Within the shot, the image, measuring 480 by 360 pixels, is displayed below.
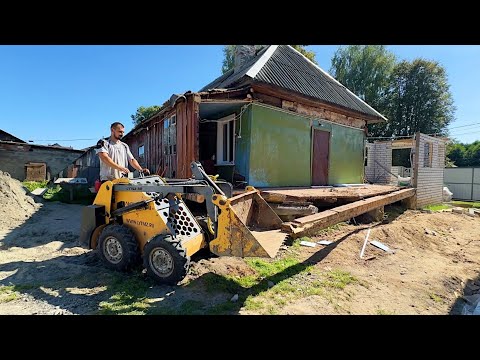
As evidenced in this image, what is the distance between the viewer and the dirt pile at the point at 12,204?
855 cm

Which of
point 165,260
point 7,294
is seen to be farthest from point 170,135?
point 7,294

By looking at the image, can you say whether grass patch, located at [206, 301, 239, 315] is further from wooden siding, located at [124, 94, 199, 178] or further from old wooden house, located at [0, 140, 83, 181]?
old wooden house, located at [0, 140, 83, 181]

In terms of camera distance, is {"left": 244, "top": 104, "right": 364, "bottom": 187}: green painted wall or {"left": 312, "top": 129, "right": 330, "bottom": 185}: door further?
{"left": 312, "top": 129, "right": 330, "bottom": 185}: door

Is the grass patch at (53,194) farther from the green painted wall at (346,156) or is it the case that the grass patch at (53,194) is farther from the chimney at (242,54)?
the green painted wall at (346,156)

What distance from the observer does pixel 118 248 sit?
4.27 metres

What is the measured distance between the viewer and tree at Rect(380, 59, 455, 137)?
28.9m

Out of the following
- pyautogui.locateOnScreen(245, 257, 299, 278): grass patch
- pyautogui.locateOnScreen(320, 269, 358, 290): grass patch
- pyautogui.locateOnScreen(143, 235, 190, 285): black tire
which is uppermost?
pyautogui.locateOnScreen(143, 235, 190, 285): black tire

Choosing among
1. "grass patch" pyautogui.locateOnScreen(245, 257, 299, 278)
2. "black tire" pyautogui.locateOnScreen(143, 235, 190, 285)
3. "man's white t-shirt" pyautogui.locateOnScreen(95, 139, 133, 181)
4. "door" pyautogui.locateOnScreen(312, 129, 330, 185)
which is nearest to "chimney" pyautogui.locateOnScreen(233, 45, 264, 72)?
"door" pyautogui.locateOnScreen(312, 129, 330, 185)

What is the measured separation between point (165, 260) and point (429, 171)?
1413 cm

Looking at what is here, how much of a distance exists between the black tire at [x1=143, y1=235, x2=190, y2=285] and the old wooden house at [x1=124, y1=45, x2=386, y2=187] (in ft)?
13.1
